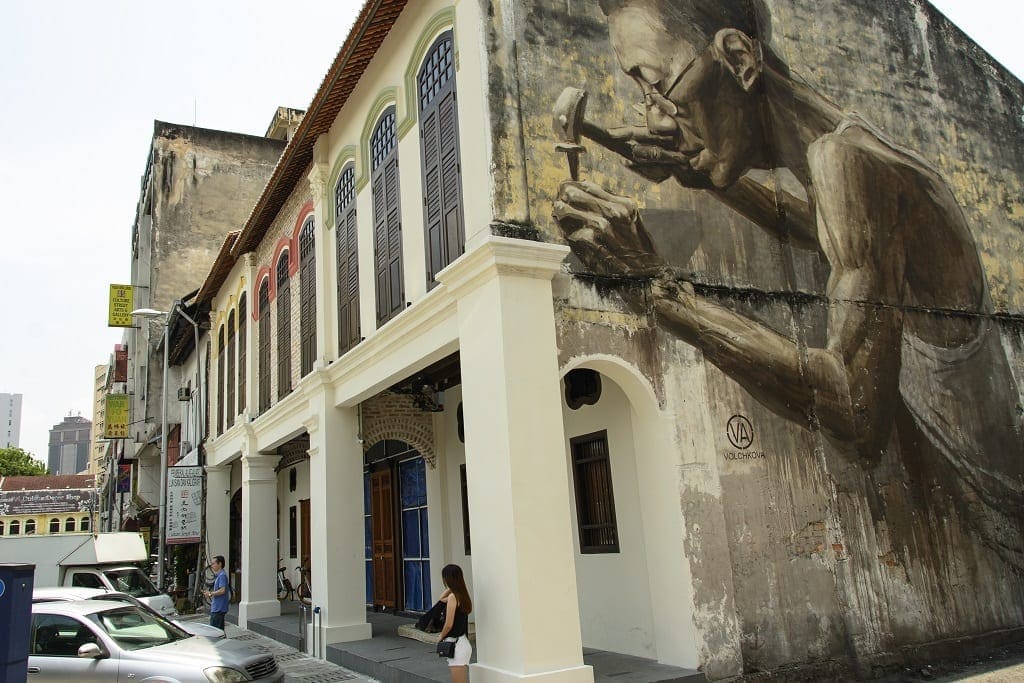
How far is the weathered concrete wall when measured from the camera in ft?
28.3

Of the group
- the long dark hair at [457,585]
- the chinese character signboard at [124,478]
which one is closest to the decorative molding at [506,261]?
the long dark hair at [457,585]

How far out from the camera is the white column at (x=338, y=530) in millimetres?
12141

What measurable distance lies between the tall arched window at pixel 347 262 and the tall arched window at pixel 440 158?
9.23 ft

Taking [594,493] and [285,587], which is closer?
[594,493]

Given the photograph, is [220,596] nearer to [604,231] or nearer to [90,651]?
[90,651]

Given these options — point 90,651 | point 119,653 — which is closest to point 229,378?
point 119,653

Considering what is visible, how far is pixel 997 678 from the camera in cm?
891

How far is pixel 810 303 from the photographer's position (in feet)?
33.7

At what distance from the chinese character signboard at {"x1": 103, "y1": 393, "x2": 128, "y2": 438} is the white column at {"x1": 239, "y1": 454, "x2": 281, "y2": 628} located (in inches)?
727

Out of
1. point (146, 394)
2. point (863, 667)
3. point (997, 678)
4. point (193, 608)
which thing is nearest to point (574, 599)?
point (863, 667)

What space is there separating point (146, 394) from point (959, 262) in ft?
97.6

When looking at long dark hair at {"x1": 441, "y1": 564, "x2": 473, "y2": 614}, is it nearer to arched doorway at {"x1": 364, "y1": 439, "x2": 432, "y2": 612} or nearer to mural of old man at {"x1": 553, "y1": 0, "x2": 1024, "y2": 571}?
mural of old man at {"x1": 553, "y1": 0, "x2": 1024, "y2": 571}

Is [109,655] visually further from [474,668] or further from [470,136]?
[470,136]

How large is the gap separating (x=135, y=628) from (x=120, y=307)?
28.7 metres
